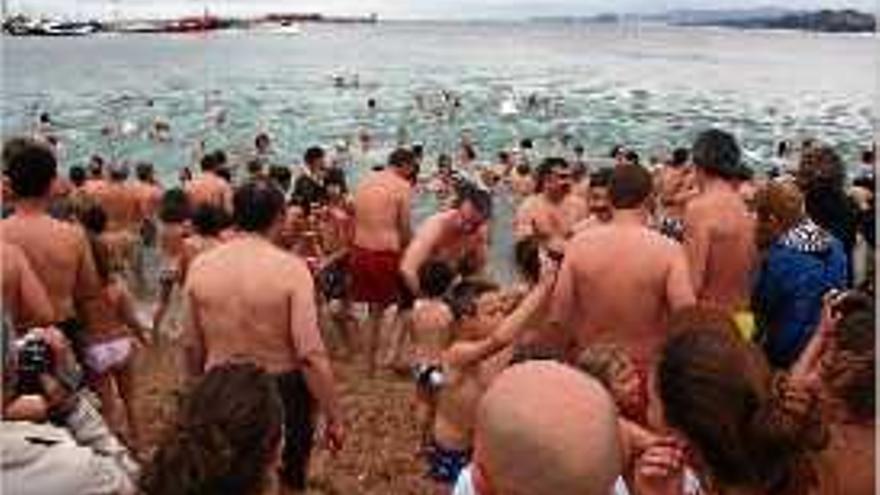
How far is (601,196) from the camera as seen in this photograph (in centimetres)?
745

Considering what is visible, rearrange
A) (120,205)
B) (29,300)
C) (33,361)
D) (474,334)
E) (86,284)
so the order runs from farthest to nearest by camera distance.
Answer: (120,205) < (86,284) < (474,334) < (29,300) < (33,361)

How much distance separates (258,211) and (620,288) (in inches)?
54.9

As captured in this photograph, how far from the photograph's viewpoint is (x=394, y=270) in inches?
392

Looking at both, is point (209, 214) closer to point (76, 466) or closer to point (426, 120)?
point (76, 466)

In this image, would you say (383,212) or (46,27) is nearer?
(383,212)

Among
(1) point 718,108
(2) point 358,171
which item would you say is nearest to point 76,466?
(2) point 358,171

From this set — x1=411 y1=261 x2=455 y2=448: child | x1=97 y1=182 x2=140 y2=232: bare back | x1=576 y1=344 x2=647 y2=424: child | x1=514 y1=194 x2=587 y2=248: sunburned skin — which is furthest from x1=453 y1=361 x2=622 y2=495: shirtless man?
x1=97 y1=182 x2=140 y2=232: bare back

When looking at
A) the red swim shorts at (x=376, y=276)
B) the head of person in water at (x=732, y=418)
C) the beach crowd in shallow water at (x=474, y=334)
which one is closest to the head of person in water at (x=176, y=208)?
the beach crowd in shallow water at (x=474, y=334)

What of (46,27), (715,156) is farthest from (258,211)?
(46,27)

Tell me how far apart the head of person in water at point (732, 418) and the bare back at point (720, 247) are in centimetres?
380

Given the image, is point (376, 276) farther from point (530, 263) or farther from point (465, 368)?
point (465, 368)

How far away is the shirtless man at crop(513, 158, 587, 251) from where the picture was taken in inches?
415

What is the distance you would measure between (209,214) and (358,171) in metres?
19.2

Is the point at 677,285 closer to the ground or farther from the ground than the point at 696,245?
farther from the ground
